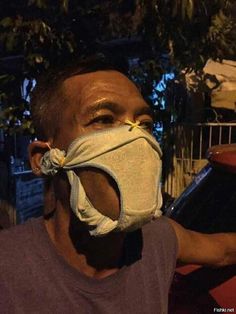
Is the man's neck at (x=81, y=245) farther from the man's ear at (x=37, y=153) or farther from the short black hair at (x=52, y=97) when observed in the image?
the short black hair at (x=52, y=97)

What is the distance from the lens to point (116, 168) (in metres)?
1.39

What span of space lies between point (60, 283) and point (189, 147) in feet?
14.5

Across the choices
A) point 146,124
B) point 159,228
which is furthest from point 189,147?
point 146,124

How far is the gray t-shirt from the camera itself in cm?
137

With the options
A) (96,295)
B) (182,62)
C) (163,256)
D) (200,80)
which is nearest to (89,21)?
(182,62)

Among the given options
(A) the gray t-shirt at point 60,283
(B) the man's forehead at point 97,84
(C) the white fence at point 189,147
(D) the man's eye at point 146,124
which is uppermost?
(B) the man's forehead at point 97,84

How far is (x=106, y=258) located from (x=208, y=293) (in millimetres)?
720

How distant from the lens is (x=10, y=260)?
1397 mm

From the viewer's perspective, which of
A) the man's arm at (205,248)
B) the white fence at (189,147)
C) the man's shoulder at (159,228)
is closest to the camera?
the man's shoulder at (159,228)

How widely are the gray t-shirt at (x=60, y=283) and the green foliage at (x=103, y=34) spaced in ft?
6.19

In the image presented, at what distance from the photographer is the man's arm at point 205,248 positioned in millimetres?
1844

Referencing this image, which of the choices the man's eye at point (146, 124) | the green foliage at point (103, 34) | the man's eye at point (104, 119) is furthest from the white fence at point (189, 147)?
the man's eye at point (104, 119)

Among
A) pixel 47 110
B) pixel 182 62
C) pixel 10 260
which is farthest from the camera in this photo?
pixel 182 62

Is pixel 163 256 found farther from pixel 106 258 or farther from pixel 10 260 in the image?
pixel 10 260
